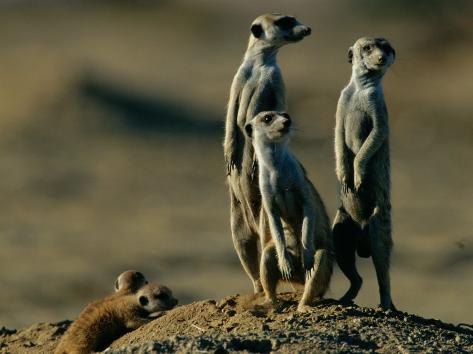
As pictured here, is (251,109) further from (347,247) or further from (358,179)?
(347,247)

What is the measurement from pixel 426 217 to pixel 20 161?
7663 millimetres

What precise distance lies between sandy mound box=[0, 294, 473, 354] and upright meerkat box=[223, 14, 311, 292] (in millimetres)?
997

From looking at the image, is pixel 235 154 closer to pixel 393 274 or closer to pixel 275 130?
pixel 275 130

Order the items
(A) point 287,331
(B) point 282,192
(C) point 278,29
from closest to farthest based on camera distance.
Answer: (A) point 287,331 → (B) point 282,192 → (C) point 278,29

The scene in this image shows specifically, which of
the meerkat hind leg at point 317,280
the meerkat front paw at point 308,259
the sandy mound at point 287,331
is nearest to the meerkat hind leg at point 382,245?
the sandy mound at point 287,331

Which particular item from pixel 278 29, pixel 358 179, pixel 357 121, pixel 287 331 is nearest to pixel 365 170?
pixel 358 179

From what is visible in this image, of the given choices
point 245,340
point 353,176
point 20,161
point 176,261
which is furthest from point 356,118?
point 20,161

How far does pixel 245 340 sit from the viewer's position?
10258 mm

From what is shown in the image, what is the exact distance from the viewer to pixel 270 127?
38.8ft

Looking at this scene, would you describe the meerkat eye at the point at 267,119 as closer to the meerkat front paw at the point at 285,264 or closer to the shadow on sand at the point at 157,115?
the meerkat front paw at the point at 285,264

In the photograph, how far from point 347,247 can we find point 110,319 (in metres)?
2.55

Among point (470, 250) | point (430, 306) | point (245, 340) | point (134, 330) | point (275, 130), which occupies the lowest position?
point (245, 340)

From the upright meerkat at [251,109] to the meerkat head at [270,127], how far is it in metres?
0.97

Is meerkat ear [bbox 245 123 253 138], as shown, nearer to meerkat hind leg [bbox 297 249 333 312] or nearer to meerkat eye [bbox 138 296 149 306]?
meerkat hind leg [bbox 297 249 333 312]
